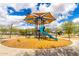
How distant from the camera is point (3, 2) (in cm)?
128

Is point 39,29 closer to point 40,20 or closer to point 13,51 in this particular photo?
point 40,20

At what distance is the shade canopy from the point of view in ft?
4.21

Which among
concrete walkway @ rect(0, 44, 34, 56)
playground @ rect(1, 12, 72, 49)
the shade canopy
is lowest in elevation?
concrete walkway @ rect(0, 44, 34, 56)

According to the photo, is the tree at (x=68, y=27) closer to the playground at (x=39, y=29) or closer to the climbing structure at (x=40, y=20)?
the playground at (x=39, y=29)

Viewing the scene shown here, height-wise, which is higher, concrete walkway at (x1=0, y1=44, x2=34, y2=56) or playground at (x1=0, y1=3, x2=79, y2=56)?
playground at (x1=0, y1=3, x2=79, y2=56)

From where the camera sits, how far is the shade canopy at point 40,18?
128cm

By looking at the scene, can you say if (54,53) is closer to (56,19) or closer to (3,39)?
(56,19)

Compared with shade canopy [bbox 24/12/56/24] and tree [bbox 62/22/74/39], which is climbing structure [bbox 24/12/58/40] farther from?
tree [bbox 62/22/74/39]

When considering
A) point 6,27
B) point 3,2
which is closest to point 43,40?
point 6,27

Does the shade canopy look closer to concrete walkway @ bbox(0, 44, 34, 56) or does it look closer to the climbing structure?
the climbing structure

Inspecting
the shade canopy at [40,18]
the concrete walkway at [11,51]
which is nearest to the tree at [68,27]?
the shade canopy at [40,18]

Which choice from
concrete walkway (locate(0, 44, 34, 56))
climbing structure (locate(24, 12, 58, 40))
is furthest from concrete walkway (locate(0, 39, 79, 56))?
climbing structure (locate(24, 12, 58, 40))

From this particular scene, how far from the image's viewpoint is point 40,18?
1.30 meters

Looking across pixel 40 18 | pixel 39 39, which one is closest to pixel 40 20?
pixel 40 18
